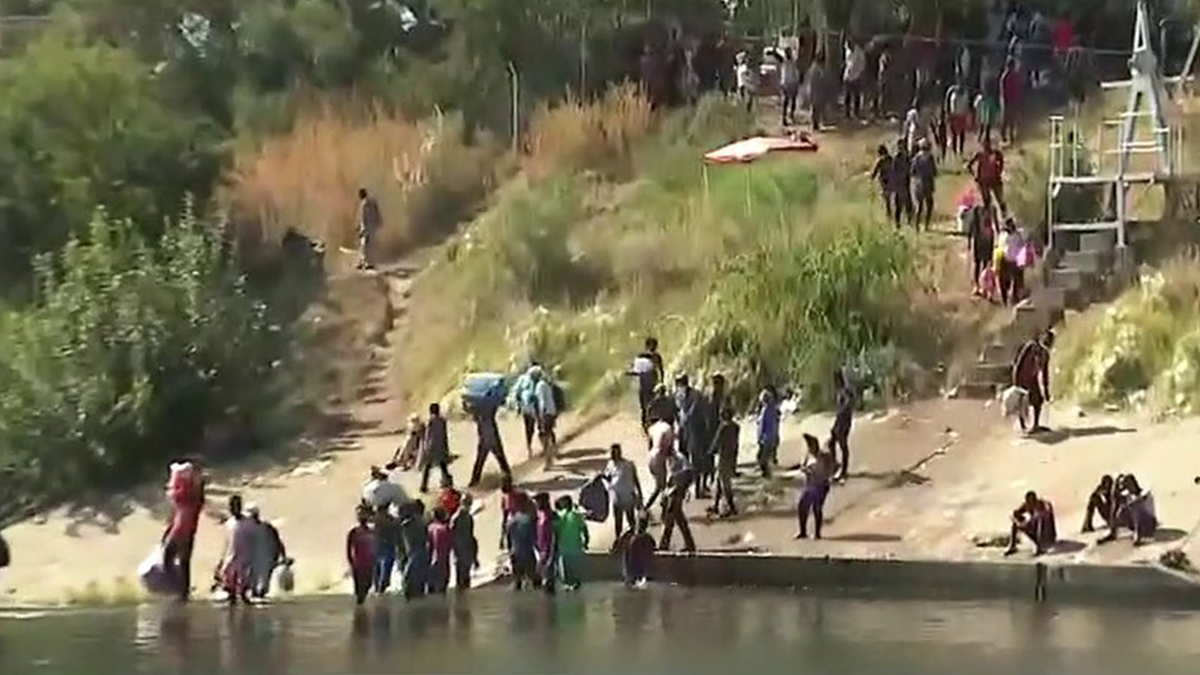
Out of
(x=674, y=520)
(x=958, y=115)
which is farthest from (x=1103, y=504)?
(x=958, y=115)

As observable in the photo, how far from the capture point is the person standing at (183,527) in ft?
84.4

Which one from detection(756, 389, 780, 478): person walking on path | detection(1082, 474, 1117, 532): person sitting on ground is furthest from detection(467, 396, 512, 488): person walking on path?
detection(1082, 474, 1117, 532): person sitting on ground

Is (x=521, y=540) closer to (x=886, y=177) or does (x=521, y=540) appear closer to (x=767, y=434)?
(x=767, y=434)

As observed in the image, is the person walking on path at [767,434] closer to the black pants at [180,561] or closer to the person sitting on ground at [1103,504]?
the person sitting on ground at [1103,504]

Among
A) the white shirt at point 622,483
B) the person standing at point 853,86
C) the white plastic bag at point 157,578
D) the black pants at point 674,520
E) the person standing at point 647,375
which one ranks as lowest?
the white plastic bag at point 157,578

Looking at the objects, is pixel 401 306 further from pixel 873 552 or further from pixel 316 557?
pixel 873 552

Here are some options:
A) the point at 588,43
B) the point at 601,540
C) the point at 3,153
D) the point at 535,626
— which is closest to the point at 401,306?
the point at 3,153

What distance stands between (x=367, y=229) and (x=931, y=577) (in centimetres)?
1693

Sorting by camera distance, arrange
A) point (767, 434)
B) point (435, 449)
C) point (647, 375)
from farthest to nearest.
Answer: point (647, 375), point (435, 449), point (767, 434)

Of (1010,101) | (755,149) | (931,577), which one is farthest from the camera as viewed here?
(1010,101)

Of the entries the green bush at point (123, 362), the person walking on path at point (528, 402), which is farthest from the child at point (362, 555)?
the green bush at point (123, 362)

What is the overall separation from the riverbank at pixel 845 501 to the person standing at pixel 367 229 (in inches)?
311

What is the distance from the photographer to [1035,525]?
2550cm

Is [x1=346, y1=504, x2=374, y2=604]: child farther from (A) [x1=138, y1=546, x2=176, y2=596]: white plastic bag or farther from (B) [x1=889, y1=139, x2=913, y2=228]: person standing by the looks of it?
(B) [x1=889, y1=139, x2=913, y2=228]: person standing
